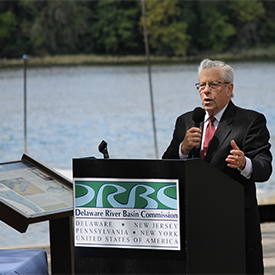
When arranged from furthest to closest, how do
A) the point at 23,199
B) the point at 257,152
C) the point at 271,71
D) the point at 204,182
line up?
the point at 271,71 → the point at 23,199 → the point at 257,152 → the point at 204,182

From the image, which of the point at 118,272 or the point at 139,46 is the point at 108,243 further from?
the point at 139,46

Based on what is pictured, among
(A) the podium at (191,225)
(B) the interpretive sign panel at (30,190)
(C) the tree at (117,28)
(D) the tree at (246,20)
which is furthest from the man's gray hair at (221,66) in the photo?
(C) the tree at (117,28)

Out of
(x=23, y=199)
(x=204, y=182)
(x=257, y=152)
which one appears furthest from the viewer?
(x=23, y=199)

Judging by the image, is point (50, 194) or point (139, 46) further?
point (139, 46)

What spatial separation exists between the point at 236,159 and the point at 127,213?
45 centimetres

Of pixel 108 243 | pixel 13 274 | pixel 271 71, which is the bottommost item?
pixel 13 274

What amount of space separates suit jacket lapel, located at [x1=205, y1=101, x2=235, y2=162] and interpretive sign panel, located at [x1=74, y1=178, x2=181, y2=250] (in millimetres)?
337

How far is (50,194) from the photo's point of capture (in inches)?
110

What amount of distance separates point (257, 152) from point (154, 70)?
36.1 meters

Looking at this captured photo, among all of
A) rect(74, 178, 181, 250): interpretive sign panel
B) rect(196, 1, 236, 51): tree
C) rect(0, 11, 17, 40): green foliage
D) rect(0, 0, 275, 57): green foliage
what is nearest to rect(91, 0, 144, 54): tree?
rect(0, 0, 275, 57): green foliage

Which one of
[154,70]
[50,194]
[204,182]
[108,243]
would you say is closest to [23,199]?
[50,194]

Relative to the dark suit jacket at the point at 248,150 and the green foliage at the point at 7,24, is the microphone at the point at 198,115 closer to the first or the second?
the dark suit jacket at the point at 248,150

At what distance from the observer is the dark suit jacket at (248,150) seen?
2.35m

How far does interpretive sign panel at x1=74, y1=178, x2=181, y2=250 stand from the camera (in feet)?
7.13
